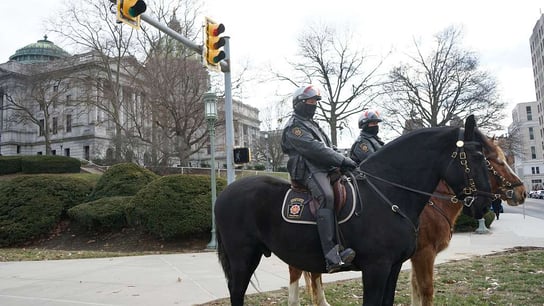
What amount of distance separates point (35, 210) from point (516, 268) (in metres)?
16.5

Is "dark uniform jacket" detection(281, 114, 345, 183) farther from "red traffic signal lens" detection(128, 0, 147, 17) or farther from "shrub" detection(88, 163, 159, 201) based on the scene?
"shrub" detection(88, 163, 159, 201)

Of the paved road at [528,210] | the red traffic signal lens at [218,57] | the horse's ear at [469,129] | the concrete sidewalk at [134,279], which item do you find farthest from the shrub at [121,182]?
the paved road at [528,210]

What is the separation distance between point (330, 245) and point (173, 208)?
1108cm

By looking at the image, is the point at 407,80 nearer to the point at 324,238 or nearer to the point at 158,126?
the point at 158,126

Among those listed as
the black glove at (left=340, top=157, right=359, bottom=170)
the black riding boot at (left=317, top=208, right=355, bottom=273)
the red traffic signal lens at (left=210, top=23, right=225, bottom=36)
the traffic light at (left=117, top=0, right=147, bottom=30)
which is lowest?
the black riding boot at (left=317, top=208, right=355, bottom=273)

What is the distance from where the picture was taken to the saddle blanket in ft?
13.6

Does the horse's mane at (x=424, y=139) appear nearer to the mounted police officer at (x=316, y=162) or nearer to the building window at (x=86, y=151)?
the mounted police officer at (x=316, y=162)

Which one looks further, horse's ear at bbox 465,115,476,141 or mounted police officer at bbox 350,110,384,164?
mounted police officer at bbox 350,110,384,164

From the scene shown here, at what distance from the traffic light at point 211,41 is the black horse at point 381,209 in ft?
19.6

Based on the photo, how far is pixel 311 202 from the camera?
4324 millimetres

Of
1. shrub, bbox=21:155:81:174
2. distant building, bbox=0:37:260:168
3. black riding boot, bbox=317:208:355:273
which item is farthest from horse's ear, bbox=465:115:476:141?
distant building, bbox=0:37:260:168

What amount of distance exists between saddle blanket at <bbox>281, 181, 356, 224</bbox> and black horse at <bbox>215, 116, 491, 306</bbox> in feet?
0.25

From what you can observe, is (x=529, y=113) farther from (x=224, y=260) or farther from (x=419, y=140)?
(x=224, y=260)

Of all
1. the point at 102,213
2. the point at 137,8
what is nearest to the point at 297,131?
the point at 137,8
